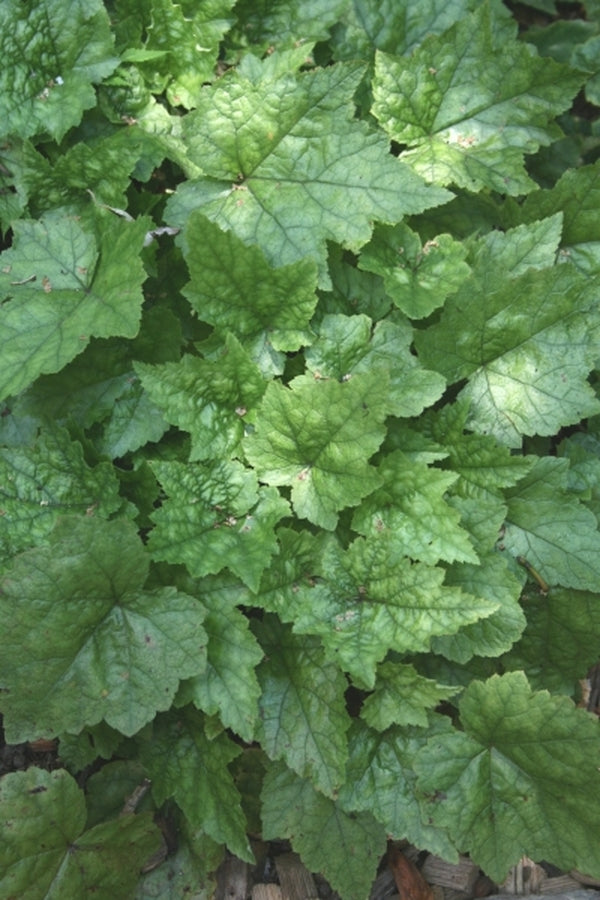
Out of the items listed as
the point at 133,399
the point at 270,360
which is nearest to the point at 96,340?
the point at 133,399

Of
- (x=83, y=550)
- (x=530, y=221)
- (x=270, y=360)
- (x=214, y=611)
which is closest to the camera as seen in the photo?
(x=83, y=550)

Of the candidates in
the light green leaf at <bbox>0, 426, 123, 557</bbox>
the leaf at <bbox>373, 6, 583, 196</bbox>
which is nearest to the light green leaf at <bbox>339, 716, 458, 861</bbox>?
the light green leaf at <bbox>0, 426, 123, 557</bbox>

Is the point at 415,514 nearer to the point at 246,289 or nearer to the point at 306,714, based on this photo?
the point at 306,714

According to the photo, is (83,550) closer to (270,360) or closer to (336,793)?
(270,360)

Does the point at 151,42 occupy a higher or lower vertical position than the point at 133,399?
higher

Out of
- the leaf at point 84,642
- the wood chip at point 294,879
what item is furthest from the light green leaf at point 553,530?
the wood chip at point 294,879

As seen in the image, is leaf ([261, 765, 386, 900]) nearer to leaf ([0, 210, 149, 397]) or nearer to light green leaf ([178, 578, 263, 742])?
light green leaf ([178, 578, 263, 742])
